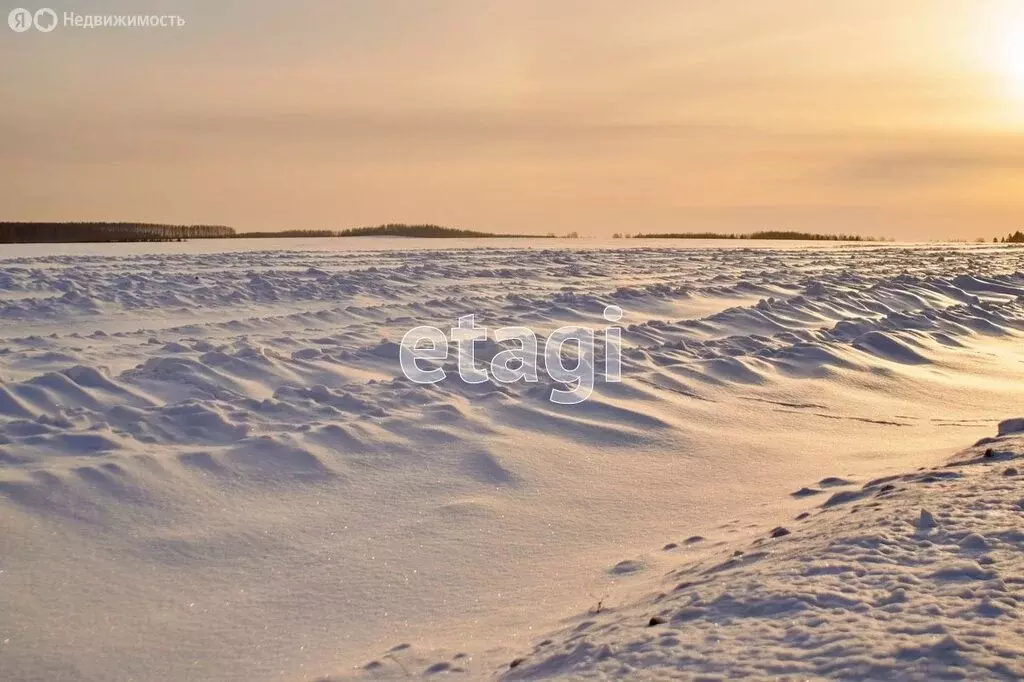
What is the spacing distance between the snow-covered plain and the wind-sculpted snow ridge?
→ 1 centimetres

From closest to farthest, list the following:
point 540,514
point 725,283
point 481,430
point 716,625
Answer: point 716,625 → point 540,514 → point 481,430 → point 725,283

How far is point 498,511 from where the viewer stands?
4480 mm

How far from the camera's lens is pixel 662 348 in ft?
28.6

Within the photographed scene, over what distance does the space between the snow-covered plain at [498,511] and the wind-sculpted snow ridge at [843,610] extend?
0.01m

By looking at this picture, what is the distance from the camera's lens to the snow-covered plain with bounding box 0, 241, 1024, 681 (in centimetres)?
281

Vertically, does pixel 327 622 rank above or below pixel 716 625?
below

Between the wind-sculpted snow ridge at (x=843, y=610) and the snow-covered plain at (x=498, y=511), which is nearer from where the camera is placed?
the wind-sculpted snow ridge at (x=843, y=610)

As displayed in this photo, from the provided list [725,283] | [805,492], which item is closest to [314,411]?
[805,492]

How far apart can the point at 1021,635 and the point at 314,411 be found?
14.6ft

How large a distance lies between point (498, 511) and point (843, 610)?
206 centimetres

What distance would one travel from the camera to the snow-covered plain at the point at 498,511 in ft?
9.23

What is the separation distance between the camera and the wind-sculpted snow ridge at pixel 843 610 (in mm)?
2375

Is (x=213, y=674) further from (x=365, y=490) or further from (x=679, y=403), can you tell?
(x=679, y=403)

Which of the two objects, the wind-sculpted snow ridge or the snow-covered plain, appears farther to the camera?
the snow-covered plain
